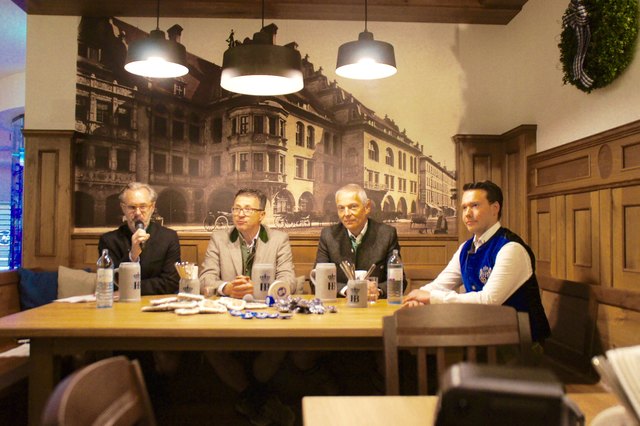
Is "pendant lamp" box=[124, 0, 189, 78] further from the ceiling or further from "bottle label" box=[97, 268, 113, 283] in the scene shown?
the ceiling

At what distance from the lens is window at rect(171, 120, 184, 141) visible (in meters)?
4.71

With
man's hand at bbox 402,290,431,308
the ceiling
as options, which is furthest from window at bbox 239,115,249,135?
man's hand at bbox 402,290,431,308

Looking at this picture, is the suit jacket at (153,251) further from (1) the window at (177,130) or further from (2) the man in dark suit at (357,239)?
(1) the window at (177,130)

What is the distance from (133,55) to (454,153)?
2.91 metres

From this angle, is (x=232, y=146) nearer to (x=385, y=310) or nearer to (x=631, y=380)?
(x=385, y=310)

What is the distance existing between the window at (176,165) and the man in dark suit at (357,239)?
6.36ft

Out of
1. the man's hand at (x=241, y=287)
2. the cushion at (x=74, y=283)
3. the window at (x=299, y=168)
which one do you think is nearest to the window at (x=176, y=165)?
the window at (x=299, y=168)

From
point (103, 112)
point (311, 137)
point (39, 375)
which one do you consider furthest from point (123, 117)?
point (39, 375)

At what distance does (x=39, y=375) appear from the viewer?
1.99 metres

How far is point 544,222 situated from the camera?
13.0 ft

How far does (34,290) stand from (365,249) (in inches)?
88.4

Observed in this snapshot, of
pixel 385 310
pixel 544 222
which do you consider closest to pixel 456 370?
pixel 385 310

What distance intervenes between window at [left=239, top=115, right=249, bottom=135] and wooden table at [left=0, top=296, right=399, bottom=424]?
2.88 metres

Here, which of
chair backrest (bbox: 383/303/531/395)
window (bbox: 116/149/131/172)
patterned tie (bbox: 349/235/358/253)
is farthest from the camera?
window (bbox: 116/149/131/172)
